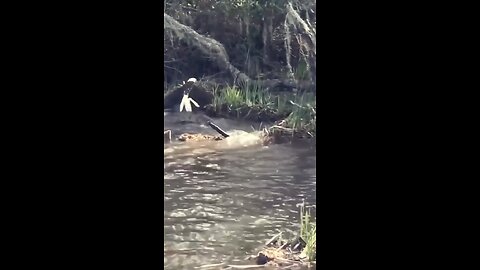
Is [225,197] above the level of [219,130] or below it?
below

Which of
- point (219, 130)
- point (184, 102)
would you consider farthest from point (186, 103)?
point (219, 130)

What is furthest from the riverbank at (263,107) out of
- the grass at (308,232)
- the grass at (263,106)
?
the grass at (308,232)

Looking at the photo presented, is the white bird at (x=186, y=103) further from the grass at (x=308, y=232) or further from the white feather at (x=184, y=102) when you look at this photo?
the grass at (x=308, y=232)

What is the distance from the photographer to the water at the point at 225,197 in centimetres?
157

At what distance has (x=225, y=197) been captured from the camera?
5.21ft

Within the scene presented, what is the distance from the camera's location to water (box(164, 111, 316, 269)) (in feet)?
5.16

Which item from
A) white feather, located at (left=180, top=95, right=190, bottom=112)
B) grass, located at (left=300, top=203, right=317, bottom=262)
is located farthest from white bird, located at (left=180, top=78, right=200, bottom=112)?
grass, located at (left=300, top=203, right=317, bottom=262)

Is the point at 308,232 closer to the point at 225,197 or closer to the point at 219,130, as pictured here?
the point at 225,197
